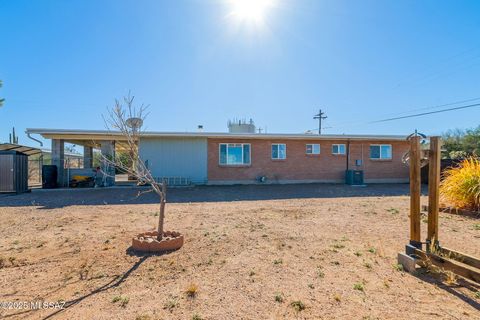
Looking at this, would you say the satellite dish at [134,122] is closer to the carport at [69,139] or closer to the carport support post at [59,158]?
the carport at [69,139]

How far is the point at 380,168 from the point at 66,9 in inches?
655

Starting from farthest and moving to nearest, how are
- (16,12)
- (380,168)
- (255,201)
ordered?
(380,168)
(255,201)
(16,12)

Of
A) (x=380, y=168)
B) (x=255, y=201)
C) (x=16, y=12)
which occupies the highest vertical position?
(x=16, y=12)

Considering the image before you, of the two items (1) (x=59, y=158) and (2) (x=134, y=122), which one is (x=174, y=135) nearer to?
(1) (x=59, y=158)

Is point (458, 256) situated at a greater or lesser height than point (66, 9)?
lesser

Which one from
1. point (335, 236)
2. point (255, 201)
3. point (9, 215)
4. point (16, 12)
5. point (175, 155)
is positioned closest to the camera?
point (335, 236)

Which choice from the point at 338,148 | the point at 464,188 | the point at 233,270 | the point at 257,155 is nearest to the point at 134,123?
the point at 233,270

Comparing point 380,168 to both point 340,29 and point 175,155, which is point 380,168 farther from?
point 175,155

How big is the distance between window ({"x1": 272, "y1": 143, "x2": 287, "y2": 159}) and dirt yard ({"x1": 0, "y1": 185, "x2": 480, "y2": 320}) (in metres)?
7.84

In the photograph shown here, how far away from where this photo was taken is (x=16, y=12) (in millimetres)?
7578

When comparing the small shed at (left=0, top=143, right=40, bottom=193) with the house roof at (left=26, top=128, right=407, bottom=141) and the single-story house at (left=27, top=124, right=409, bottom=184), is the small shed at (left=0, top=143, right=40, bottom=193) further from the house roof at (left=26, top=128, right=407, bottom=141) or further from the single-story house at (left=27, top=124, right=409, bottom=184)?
the single-story house at (left=27, top=124, right=409, bottom=184)

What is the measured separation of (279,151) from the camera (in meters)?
13.9

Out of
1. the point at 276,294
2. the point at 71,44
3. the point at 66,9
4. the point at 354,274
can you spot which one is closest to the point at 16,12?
the point at 66,9

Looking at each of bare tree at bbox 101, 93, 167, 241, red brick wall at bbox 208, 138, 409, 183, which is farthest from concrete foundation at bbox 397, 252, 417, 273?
red brick wall at bbox 208, 138, 409, 183
